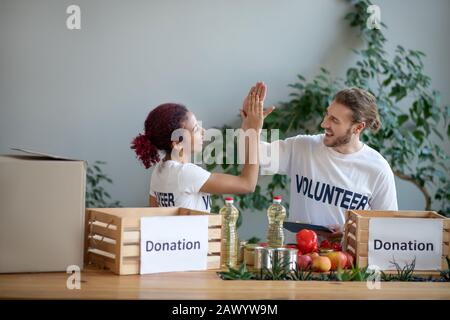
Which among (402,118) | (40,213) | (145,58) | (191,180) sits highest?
(145,58)

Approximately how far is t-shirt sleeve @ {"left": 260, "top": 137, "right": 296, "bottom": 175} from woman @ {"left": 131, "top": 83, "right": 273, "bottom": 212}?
0.59 metres

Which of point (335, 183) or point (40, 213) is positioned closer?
point (40, 213)

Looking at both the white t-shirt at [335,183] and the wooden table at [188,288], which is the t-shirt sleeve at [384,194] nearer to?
the white t-shirt at [335,183]

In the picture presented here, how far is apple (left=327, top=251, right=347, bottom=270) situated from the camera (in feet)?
8.71

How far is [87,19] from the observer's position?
5.17 meters

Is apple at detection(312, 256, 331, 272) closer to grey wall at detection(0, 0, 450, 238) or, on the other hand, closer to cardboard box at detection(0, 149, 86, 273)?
cardboard box at detection(0, 149, 86, 273)

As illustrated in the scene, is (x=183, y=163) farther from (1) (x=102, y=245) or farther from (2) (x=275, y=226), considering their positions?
(1) (x=102, y=245)

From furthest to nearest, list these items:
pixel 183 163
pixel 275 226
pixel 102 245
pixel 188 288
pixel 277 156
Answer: pixel 277 156
pixel 183 163
pixel 275 226
pixel 102 245
pixel 188 288

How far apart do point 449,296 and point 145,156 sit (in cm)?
143

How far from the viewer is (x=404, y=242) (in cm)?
265

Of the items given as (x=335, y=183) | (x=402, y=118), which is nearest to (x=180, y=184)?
(x=335, y=183)

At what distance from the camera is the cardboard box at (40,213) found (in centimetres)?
237

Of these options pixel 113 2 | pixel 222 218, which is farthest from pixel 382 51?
pixel 222 218

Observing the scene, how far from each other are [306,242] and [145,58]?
9.12 ft
